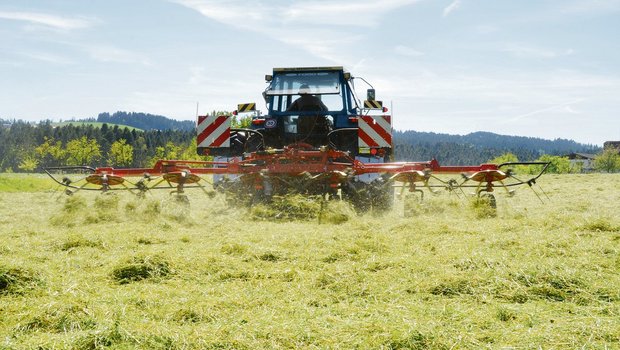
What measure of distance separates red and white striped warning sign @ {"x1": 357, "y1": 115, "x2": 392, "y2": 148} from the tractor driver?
42.5 inches

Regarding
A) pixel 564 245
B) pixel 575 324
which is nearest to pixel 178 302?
pixel 575 324

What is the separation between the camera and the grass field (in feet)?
8.51

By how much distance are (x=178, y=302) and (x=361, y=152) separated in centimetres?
723

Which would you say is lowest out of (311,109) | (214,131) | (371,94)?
(214,131)

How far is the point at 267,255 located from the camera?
4.68m

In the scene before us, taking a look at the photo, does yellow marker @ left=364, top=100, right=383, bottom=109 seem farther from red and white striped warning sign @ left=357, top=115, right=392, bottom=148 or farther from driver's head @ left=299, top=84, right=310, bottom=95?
driver's head @ left=299, top=84, right=310, bottom=95

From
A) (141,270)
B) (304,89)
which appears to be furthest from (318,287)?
(304,89)

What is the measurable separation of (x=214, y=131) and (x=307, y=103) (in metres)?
1.85

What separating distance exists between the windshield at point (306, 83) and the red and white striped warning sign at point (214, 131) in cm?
108

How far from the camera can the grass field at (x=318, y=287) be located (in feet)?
8.51

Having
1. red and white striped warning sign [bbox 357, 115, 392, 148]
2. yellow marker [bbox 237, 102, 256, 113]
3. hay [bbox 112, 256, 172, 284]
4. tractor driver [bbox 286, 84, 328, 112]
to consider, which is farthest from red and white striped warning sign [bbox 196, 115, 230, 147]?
hay [bbox 112, 256, 172, 284]

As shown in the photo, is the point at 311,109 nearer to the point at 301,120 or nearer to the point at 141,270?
the point at 301,120

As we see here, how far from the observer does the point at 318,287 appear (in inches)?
144

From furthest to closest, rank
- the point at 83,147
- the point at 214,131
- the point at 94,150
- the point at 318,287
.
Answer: the point at 94,150 < the point at 83,147 < the point at 214,131 < the point at 318,287
